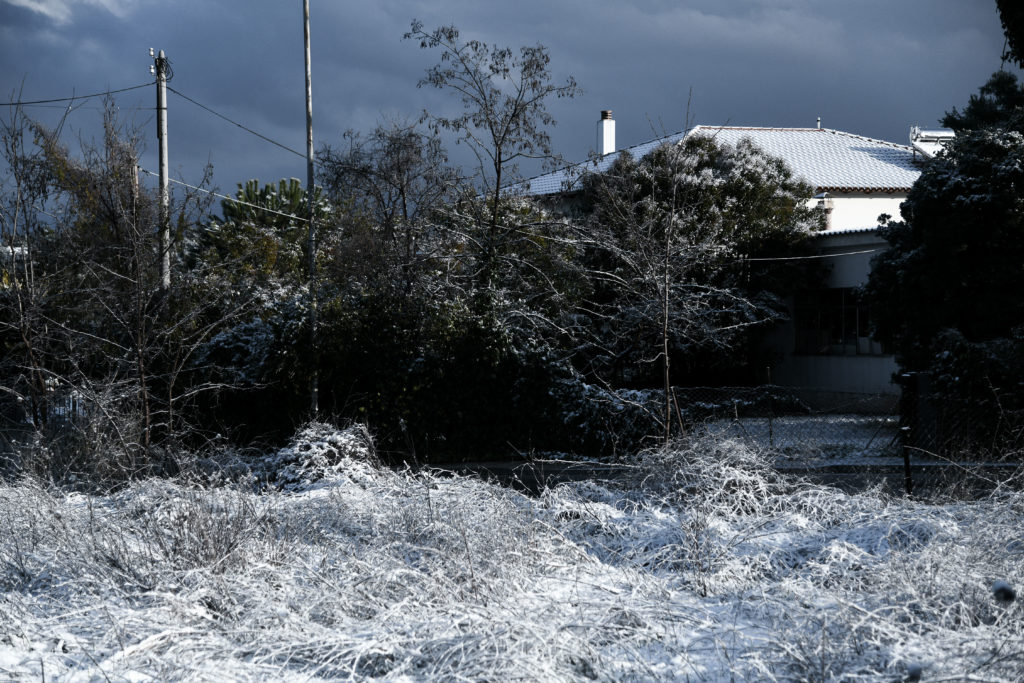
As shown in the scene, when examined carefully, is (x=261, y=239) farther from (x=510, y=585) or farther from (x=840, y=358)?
(x=510, y=585)

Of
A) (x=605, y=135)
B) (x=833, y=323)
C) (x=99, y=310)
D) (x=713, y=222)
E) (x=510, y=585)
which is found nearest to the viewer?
(x=510, y=585)

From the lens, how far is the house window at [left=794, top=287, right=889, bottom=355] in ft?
72.4

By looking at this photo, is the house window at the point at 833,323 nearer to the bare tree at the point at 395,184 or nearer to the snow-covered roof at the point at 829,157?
the snow-covered roof at the point at 829,157

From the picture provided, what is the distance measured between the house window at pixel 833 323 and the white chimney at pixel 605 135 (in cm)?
1122

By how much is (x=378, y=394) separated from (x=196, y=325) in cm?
276

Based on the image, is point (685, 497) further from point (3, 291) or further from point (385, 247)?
point (3, 291)

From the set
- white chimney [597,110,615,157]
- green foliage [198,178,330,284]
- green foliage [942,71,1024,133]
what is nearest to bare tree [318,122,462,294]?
green foliage [198,178,330,284]

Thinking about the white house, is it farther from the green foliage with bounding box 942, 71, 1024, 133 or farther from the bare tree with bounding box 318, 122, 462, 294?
the green foliage with bounding box 942, 71, 1024, 133

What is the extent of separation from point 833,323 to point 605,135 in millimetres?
12186

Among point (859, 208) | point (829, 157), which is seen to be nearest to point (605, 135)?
point (829, 157)

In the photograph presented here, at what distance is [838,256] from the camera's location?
22.1 metres

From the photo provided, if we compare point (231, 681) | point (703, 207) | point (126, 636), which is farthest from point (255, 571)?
point (703, 207)

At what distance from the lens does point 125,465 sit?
10.2 m

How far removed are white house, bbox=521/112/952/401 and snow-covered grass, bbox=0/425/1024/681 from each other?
10.4 m
